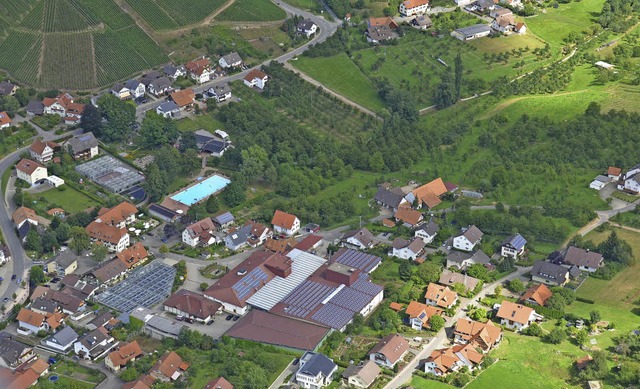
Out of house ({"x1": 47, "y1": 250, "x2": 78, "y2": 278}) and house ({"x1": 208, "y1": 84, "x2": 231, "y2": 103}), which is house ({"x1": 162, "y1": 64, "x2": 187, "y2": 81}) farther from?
house ({"x1": 47, "y1": 250, "x2": 78, "y2": 278})

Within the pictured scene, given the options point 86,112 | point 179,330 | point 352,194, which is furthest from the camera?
point 86,112

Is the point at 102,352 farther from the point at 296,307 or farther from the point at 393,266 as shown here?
the point at 393,266

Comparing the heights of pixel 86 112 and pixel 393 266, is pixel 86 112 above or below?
above

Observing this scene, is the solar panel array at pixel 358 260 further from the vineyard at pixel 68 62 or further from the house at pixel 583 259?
the vineyard at pixel 68 62

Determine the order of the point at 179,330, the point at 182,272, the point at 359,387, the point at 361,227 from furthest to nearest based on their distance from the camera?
the point at 361,227, the point at 182,272, the point at 179,330, the point at 359,387

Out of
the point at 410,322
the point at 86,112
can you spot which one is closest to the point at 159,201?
the point at 86,112

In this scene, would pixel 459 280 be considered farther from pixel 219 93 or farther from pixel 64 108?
pixel 64 108
